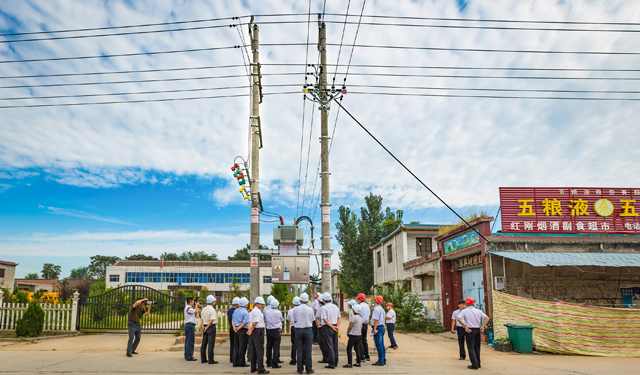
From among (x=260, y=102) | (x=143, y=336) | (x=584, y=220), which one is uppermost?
(x=260, y=102)

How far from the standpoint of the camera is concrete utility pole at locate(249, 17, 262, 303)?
13.7 m

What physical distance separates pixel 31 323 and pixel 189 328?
26.6ft

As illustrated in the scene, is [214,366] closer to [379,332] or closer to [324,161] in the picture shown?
[379,332]

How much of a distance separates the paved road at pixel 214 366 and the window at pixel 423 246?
13.1m

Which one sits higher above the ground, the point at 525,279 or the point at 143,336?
the point at 525,279

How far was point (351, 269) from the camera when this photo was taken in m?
40.9

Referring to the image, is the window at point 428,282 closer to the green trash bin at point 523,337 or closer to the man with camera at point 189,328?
the green trash bin at point 523,337

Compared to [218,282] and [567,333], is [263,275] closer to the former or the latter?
[218,282]

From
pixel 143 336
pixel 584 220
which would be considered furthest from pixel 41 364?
pixel 584 220

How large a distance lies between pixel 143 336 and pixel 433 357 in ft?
38.9

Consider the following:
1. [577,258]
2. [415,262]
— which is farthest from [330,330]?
[415,262]

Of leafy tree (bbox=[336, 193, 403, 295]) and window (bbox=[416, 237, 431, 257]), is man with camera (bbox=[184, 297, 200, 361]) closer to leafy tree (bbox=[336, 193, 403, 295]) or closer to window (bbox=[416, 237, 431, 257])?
window (bbox=[416, 237, 431, 257])

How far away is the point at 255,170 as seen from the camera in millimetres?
14375

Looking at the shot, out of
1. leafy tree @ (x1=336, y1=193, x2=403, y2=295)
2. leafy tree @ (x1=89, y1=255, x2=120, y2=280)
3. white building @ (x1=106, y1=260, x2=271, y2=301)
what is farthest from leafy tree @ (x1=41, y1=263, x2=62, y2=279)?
leafy tree @ (x1=336, y1=193, x2=403, y2=295)
